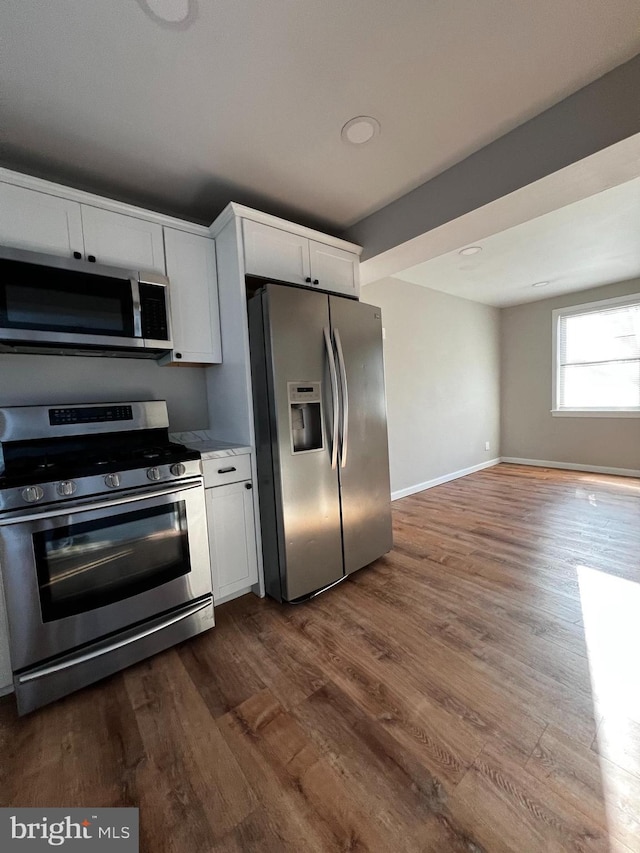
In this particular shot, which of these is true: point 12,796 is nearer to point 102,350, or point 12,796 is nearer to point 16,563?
point 16,563

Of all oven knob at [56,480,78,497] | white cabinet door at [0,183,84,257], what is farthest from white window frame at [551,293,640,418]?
oven knob at [56,480,78,497]

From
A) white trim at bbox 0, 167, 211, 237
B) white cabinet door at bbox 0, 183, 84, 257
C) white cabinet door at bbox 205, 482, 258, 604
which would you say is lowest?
white cabinet door at bbox 205, 482, 258, 604

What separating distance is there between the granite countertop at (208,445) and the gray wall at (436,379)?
2.25 m

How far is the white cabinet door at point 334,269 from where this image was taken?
2336mm

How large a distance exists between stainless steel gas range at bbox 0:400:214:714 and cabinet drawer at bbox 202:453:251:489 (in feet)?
0.34

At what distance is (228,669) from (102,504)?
99 cm

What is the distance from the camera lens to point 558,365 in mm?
5148

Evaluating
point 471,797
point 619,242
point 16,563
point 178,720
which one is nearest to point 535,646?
point 471,797

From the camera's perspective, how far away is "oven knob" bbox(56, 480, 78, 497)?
140 cm

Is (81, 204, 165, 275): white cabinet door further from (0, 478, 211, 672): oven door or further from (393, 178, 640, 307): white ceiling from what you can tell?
(393, 178, 640, 307): white ceiling

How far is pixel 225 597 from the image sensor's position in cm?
209

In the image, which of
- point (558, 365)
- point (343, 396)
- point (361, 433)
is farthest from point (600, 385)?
point (343, 396)

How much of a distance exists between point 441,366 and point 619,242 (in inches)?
83.0

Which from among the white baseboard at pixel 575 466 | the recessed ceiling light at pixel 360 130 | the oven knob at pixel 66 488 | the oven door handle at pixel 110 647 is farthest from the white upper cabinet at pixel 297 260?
the white baseboard at pixel 575 466
